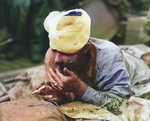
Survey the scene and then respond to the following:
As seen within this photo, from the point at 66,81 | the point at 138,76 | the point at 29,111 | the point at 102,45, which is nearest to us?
the point at 29,111

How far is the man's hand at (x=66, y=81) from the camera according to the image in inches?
50.6

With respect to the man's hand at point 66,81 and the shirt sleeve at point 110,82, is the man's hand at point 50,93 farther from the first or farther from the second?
the shirt sleeve at point 110,82

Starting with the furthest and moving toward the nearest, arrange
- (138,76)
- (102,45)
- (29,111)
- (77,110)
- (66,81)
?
(138,76), (102,45), (77,110), (66,81), (29,111)

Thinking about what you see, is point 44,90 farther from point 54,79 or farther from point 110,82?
point 110,82

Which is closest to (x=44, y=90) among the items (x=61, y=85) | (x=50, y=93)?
(x=50, y=93)

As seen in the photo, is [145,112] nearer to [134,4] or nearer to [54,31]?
[54,31]

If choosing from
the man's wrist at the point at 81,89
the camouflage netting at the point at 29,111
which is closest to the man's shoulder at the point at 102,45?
the man's wrist at the point at 81,89

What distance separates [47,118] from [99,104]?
0.46 meters

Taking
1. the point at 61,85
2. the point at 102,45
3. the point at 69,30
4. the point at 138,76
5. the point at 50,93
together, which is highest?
the point at 69,30

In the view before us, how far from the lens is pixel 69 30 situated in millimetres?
1235

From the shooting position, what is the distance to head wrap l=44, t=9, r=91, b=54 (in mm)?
1235

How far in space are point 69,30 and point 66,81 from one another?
0.33m

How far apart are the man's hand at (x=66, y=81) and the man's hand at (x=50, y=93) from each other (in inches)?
2.1

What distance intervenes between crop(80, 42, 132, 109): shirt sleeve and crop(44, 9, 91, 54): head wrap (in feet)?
0.83
